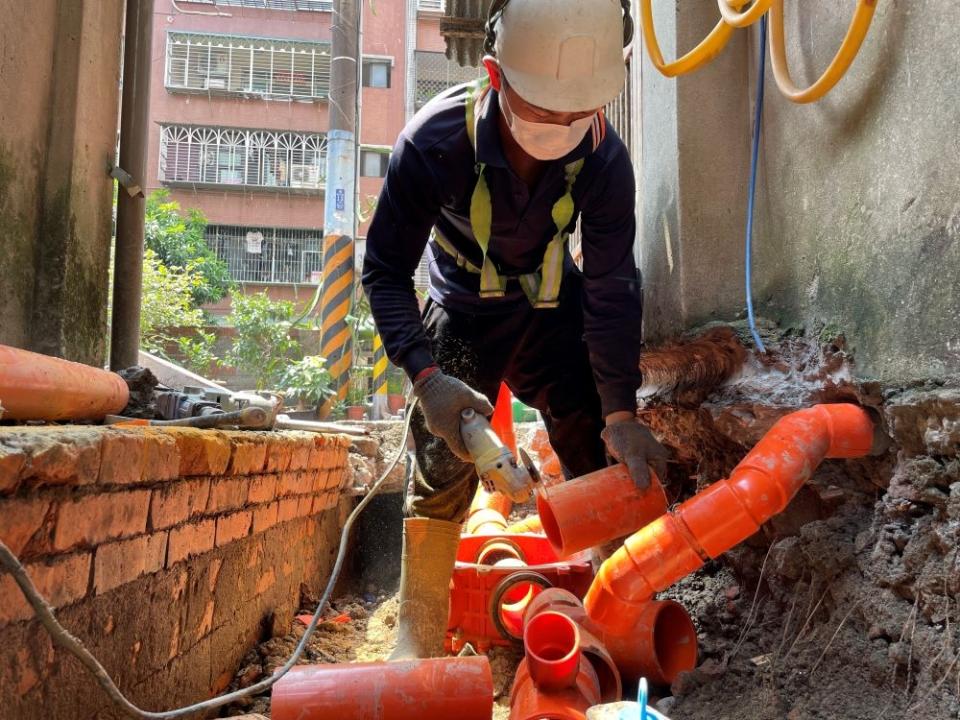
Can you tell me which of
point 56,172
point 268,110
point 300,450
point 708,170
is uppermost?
point 268,110

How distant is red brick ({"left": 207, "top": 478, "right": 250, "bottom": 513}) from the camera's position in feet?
8.37

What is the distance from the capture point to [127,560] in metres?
1.89

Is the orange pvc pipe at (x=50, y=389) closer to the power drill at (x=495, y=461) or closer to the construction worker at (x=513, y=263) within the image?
the construction worker at (x=513, y=263)

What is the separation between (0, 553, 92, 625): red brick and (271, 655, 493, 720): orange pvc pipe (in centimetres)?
54

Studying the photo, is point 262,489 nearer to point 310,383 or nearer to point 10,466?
point 10,466

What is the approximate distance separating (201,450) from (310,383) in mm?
7664

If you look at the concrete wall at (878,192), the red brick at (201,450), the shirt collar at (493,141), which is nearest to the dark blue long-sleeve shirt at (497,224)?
the shirt collar at (493,141)

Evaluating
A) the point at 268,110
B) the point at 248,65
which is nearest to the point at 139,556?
the point at 268,110

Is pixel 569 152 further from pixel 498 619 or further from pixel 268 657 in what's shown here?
pixel 268 657

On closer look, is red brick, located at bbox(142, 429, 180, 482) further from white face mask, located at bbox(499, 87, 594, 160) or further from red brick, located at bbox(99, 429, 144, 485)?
white face mask, located at bbox(499, 87, 594, 160)

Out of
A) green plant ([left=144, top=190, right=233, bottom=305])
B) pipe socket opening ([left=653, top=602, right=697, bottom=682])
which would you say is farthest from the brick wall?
green plant ([left=144, top=190, right=233, bottom=305])

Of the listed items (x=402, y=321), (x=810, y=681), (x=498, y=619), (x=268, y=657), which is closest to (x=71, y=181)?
(x=402, y=321)

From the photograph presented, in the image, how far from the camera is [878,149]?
6.27 feet

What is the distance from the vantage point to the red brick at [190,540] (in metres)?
2.21
